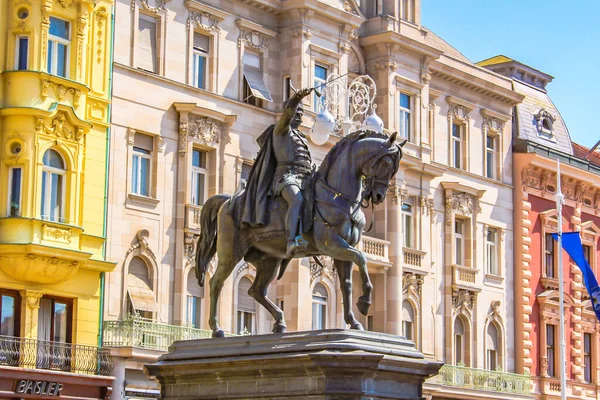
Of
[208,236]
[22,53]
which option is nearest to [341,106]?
[22,53]

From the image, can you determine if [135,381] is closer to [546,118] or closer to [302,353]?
[302,353]

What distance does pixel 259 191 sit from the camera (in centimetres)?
2167

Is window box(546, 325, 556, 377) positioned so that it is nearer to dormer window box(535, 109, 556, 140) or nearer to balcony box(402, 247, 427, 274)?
dormer window box(535, 109, 556, 140)

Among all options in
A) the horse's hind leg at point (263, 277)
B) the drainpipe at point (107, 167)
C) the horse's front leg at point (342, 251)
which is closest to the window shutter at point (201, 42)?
the drainpipe at point (107, 167)

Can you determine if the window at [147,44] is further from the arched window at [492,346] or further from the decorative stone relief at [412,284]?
the arched window at [492,346]

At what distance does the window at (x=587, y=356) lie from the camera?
5888 cm

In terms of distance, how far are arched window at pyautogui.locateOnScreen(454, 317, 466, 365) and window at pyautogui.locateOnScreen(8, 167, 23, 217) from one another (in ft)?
68.7

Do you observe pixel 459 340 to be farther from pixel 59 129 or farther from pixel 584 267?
pixel 59 129

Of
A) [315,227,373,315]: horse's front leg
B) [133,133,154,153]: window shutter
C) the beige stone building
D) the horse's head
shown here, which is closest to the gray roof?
the beige stone building

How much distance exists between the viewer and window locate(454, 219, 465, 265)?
53.0 meters

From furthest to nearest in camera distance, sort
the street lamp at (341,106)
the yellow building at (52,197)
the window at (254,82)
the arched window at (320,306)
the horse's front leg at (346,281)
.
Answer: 1. the arched window at (320,306)
2. the window at (254,82)
3. the yellow building at (52,197)
4. the street lamp at (341,106)
5. the horse's front leg at (346,281)

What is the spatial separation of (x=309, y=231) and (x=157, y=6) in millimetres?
21377

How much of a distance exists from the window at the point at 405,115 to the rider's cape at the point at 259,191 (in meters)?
27.8

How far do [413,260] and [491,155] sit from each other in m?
8.23
